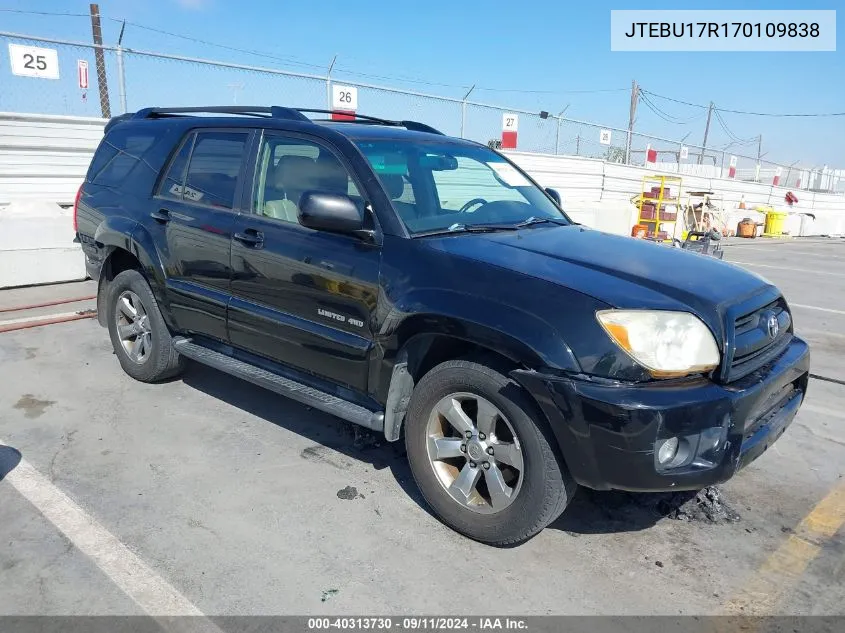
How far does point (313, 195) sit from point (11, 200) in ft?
27.7

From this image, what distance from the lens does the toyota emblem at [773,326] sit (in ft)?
10.1

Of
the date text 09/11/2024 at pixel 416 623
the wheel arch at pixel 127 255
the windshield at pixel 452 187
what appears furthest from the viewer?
the wheel arch at pixel 127 255

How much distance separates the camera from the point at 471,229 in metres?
3.44

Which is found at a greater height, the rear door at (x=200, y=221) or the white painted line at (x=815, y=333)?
the rear door at (x=200, y=221)

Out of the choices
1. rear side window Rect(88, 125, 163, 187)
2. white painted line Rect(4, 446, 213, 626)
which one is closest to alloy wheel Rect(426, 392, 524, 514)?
white painted line Rect(4, 446, 213, 626)

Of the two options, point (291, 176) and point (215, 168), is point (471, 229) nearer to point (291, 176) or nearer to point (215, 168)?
point (291, 176)

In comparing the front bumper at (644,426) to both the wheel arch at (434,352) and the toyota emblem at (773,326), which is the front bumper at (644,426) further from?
the toyota emblem at (773,326)

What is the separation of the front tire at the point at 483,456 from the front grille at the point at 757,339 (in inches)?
33.5

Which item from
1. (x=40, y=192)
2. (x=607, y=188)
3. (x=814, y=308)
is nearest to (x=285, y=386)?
(x=814, y=308)

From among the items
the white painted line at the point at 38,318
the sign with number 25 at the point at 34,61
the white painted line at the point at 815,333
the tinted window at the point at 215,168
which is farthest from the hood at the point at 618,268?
the sign with number 25 at the point at 34,61

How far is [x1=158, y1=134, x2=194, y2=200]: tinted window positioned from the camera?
14.1 ft

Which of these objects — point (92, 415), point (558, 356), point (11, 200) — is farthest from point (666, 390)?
point (11, 200)

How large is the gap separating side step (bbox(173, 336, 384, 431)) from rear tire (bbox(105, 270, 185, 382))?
0.17 metres

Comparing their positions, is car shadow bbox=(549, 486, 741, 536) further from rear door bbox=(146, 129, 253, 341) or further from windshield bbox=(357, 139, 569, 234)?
rear door bbox=(146, 129, 253, 341)
